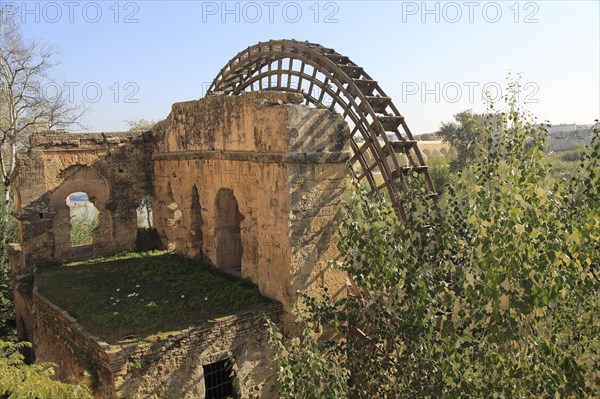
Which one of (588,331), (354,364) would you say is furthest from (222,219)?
(588,331)

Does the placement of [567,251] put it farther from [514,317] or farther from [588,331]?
[588,331]

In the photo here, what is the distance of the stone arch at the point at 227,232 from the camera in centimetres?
1081

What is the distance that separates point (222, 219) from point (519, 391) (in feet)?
25.8

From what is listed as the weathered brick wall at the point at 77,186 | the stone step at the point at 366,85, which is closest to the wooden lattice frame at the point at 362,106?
the stone step at the point at 366,85

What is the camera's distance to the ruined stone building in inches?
296

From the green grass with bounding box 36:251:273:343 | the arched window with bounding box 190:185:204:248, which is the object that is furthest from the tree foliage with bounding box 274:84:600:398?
the arched window with bounding box 190:185:204:248

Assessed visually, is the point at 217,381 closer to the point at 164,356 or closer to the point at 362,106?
the point at 164,356

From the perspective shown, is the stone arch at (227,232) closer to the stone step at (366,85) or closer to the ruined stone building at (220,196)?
the ruined stone building at (220,196)

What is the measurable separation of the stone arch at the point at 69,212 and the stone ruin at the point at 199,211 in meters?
0.03

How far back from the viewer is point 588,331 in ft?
13.9

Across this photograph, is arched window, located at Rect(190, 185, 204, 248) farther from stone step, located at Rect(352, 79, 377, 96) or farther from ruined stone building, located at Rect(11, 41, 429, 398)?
stone step, located at Rect(352, 79, 377, 96)

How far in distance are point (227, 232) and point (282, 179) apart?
11.0ft

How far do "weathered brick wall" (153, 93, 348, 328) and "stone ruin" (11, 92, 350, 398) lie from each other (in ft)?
0.07

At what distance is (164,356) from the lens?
279 inches
